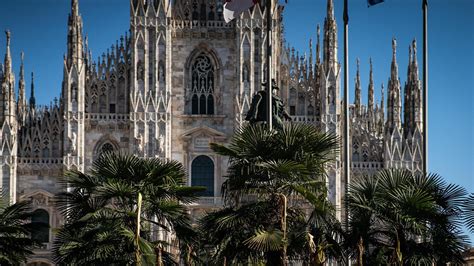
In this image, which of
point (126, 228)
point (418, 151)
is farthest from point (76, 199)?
point (418, 151)

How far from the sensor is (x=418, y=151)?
176ft

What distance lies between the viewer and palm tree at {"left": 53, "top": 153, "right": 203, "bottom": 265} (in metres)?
25.4

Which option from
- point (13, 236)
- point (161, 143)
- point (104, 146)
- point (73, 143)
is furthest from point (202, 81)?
point (13, 236)

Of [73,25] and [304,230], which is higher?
[73,25]

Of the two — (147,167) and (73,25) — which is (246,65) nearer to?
(73,25)

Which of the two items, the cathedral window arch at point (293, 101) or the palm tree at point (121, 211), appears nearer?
the palm tree at point (121, 211)

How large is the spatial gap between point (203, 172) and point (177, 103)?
4037mm

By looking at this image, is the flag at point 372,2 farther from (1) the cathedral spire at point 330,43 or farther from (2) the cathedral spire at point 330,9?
(2) the cathedral spire at point 330,9

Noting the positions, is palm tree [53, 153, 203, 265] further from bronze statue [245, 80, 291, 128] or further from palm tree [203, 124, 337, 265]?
bronze statue [245, 80, 291, 128]

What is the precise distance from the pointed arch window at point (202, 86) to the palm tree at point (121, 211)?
26.9 metres

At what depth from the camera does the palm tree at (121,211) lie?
83.2 feet

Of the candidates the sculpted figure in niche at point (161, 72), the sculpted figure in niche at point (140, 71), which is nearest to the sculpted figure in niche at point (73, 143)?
the sculpted figure in niche at point (140, 71)

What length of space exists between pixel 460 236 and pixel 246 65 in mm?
30514

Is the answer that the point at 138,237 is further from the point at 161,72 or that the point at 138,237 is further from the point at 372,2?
the point at 161,72
